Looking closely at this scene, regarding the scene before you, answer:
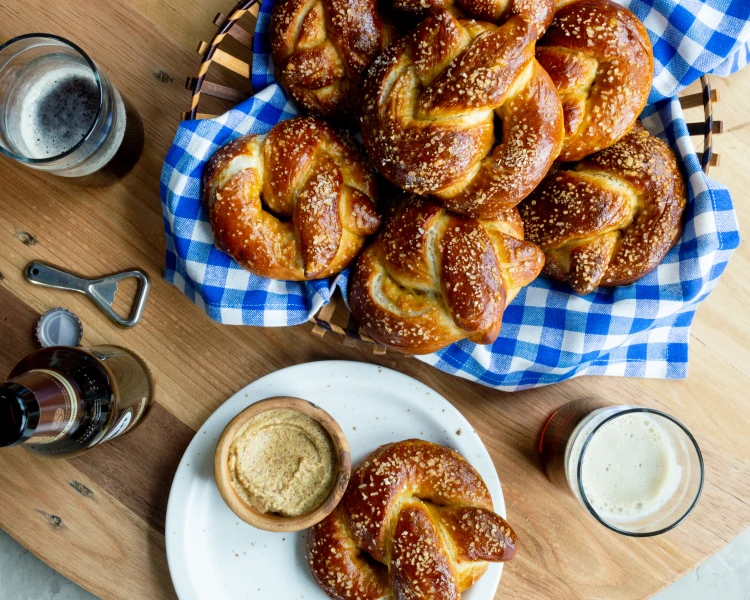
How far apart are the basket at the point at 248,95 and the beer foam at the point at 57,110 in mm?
207

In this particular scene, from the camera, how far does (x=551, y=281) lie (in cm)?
137

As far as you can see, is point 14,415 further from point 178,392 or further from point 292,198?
point 292,198

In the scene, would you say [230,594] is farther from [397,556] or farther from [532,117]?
[532,117]

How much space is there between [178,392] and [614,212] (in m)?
1.07

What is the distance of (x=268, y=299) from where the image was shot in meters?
1.29

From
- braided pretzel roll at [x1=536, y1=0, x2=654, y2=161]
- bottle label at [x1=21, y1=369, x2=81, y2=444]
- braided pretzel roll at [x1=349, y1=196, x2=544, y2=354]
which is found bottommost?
bottle label at [x1=21, y1=369, x2=81, y2=444]

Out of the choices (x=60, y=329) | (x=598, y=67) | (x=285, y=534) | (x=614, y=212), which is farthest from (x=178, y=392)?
(x=598, y=67)

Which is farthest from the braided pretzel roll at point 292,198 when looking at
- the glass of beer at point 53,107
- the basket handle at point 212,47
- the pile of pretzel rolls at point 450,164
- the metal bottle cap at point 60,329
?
the metal bottle cap at point 60,329

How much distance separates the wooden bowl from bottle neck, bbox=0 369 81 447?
1.00 ft

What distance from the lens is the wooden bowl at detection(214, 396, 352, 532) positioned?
1.28 metres

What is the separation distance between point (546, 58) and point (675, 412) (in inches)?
35.4

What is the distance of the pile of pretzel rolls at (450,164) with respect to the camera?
3.56 ft

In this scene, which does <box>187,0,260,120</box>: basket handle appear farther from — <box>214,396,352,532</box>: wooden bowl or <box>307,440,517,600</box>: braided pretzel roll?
<box>307,440,517,600</box>: braided pretzel roll

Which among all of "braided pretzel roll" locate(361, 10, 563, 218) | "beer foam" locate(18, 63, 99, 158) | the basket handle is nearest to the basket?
the basket handle
